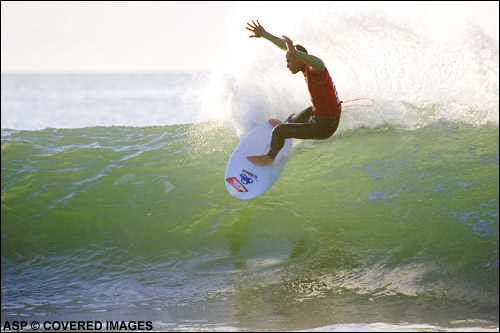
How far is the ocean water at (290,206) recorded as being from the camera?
5.73m

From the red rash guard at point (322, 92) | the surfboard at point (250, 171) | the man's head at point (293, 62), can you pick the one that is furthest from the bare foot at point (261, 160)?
the man's head at point (293, 62)

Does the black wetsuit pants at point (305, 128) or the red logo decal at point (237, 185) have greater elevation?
the black wetsuit pants at point (305, 128)

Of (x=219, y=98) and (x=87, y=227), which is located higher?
(x=219, y=98)

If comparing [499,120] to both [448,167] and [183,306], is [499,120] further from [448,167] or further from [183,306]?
[183,306]

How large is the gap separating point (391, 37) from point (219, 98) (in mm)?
2946

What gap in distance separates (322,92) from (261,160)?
55.5 inches

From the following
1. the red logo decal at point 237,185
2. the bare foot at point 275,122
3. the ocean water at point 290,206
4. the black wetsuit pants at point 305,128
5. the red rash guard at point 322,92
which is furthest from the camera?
the bare foot at point 275,122

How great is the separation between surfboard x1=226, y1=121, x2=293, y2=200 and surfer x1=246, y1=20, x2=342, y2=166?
0.14m

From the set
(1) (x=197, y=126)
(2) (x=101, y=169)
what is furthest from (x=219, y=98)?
(2) (x=101, y=169)

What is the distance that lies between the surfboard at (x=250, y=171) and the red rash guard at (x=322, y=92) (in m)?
1.09

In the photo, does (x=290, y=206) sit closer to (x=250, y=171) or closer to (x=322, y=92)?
(x=250, y=171)

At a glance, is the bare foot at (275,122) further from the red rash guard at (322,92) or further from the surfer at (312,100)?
the red rash guard at (322,92)

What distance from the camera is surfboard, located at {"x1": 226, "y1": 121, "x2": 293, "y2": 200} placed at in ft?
24.0

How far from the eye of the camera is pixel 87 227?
7.46 metres
